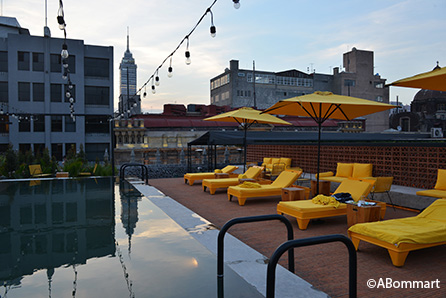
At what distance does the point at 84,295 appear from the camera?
3979 mm

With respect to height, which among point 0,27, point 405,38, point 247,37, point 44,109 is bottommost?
point 44,109

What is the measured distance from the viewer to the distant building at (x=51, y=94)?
38.0 m

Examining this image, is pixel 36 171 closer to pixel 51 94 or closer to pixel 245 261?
pixel 245 261

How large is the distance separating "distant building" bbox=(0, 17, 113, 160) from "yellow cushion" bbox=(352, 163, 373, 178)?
3258cm

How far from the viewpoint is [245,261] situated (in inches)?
197

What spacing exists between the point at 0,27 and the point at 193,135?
1154 inches

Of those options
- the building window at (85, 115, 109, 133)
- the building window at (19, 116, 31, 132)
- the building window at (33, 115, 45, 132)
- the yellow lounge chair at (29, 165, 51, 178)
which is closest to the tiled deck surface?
the yellow lounge chair at (29, 165, 51, 178)

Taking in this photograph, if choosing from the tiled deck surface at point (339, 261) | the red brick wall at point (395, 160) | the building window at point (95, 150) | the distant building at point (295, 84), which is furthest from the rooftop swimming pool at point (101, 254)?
the distant building at point (295, 84)

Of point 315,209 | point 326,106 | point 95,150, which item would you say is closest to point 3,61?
point 95,150

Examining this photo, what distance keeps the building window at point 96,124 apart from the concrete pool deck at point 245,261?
119 feet

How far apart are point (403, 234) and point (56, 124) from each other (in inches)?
1651

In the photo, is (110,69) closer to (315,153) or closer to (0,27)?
(0,27)

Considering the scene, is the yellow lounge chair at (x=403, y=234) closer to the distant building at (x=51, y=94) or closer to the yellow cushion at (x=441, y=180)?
the yellow cushion at (x=441, y=180)

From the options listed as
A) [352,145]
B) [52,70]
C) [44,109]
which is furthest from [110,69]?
[352,145]
